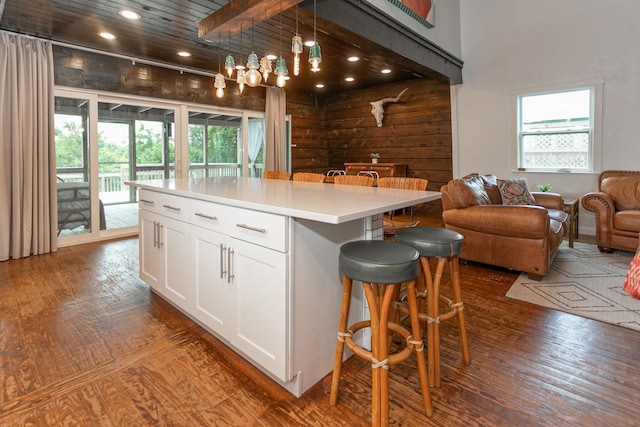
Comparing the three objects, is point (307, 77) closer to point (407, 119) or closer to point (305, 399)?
point (407, 119)

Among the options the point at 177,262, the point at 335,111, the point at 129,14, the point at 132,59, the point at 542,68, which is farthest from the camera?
the point at 335,111

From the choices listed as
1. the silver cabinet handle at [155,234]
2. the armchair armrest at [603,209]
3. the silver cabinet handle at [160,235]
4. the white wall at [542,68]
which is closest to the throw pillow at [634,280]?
the silver cabinet handle at [160,235]

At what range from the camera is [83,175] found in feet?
14.9

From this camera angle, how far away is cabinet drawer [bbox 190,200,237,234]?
1.88 metres

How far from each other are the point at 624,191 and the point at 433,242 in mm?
3840

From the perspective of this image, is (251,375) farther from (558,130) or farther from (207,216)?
(558,130)

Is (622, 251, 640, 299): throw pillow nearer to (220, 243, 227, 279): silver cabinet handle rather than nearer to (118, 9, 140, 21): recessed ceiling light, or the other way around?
(220, 243, 227, 279): silver cabinet handle

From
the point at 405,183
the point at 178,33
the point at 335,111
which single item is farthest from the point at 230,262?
the point at 335,111

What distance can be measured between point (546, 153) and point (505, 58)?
153 cm

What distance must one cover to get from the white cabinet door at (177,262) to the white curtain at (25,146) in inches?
97.4

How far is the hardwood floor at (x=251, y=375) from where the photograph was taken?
1.52 metres

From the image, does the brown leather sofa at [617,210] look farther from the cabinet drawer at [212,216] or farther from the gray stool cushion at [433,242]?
the cabinet drawer at [212,216]

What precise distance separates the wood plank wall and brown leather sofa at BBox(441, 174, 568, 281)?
97.7 inches

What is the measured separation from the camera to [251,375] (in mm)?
1812
